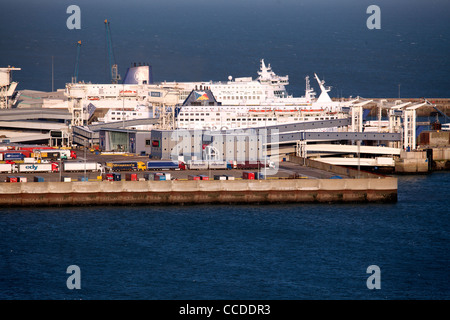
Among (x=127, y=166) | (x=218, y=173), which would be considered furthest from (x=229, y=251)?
(x=127, y=166)

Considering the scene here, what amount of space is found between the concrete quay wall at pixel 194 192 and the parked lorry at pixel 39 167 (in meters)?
7.95

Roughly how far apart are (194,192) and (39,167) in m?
12.9

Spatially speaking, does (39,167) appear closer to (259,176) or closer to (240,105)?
(259,176)

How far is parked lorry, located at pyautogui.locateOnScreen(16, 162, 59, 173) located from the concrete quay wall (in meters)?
7.95

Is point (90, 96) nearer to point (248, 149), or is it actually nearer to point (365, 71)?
point (248, 149)

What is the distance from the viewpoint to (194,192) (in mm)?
57562

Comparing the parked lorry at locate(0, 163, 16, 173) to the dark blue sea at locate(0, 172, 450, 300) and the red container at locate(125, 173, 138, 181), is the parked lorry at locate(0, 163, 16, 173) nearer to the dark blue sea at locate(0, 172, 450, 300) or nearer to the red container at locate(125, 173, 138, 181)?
the dark blue sea at locate(0, 172, 450, 300)

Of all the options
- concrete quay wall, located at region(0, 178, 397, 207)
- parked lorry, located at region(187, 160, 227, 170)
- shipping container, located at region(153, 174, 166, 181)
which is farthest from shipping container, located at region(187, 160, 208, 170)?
concrete quay wall, located at region(0, 178, 397, 207)

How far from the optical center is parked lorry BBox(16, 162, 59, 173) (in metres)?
63.9

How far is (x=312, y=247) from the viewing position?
153ft

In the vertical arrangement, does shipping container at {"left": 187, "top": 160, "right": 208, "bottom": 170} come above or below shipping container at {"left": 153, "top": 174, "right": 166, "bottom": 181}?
above

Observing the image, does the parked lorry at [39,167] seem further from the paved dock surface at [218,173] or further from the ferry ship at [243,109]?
the ferry ship at [243,109]

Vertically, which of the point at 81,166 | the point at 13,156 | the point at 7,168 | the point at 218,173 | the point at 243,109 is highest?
the point at 243,109
